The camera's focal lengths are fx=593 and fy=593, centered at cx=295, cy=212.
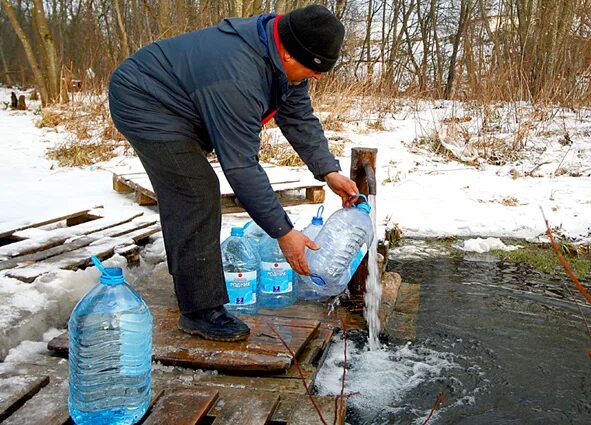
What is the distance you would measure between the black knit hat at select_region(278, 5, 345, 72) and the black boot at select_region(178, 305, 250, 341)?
128 centimetres

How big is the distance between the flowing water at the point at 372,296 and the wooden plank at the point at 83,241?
1.85 meters

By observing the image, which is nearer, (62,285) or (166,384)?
(166,384)

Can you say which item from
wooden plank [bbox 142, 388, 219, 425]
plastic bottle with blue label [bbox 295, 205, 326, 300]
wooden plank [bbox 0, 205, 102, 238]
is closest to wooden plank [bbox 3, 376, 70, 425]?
wooden plank [bbox 142, 388, 219, 425]

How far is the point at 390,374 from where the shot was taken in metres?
3.03

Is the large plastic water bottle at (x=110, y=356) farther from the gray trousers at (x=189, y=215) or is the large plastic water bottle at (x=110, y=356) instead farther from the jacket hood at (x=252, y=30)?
the jacket hood at (x=252, y=30)

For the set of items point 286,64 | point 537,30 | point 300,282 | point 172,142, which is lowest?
point 300,282

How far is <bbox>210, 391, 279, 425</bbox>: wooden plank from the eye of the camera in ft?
7.20

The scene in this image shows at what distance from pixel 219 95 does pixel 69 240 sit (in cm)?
247

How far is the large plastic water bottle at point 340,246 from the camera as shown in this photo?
3.31 m

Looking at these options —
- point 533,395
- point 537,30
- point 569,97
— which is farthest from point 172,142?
point 537,30

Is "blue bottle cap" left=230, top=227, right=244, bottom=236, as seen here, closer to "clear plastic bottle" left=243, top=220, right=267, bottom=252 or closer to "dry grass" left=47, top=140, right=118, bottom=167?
"clear plastic bottle" left=243, top=220, right=267, bottom=252

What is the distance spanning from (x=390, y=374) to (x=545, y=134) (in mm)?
7943

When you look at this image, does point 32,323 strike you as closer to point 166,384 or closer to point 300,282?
point 166,384

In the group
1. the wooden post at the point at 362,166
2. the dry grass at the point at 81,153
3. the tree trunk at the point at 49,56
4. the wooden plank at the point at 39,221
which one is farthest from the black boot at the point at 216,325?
the tree trunk at the point at 49,56
